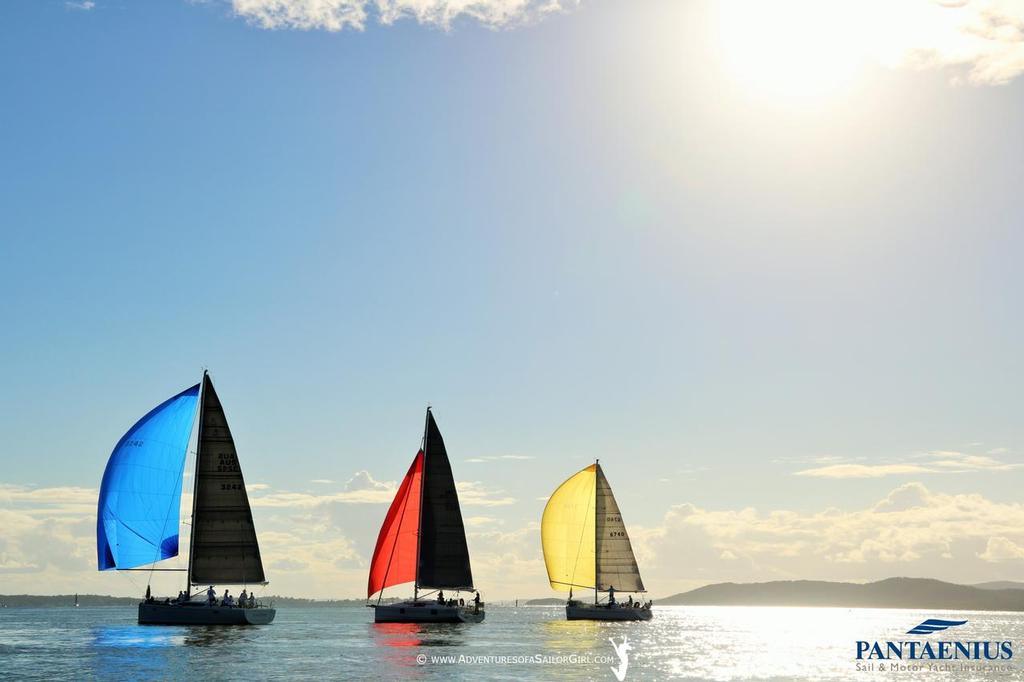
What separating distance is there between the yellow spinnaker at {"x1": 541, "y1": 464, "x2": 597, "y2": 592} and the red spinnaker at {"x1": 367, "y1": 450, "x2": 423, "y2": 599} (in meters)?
19.8

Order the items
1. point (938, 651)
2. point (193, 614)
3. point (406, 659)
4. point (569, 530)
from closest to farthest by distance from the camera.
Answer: point (406, 659)
point (193, 614)
point (938, 651)
point (569, 530)

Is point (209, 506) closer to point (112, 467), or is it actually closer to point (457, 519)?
point (112, 467)

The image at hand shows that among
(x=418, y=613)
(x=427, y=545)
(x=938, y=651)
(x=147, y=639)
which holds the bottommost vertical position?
(x=938, y=651)

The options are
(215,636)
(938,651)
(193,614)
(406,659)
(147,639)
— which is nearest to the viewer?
(406,659)

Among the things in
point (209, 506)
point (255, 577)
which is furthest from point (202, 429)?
point (255, 577)

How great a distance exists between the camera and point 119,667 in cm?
5488

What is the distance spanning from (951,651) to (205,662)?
6548 centimetres

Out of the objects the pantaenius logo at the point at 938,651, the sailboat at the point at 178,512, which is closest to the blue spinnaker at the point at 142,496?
the sailboat at the point at 178,512

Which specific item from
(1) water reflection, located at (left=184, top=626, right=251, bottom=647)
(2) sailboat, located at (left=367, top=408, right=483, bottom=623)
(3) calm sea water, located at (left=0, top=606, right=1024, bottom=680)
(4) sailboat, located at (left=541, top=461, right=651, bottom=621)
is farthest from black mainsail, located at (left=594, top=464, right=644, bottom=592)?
(1) water reflection, located at (left=184, top=626, right=251, bottom=647)

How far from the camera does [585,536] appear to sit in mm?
100250

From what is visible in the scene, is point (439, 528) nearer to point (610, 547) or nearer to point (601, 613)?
point (610, 547)

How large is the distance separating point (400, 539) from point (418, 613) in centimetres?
615

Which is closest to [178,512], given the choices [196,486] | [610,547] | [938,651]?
[196,486]

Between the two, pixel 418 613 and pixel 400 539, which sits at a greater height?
pixel 400 539
